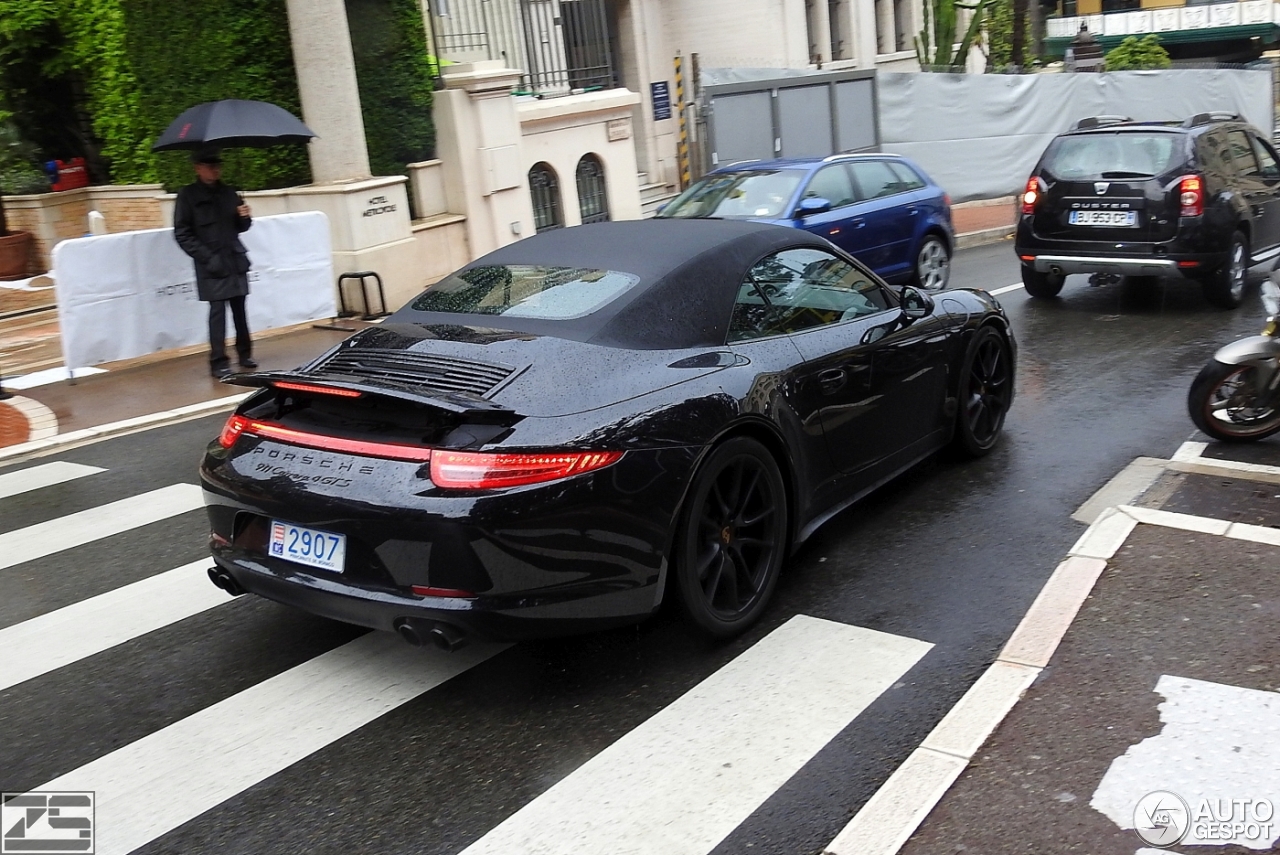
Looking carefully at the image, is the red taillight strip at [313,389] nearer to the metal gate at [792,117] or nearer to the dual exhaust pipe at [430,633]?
the dual exhaust pipe at [430,633]

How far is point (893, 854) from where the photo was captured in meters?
3.45

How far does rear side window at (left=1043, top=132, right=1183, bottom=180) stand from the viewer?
467 inches

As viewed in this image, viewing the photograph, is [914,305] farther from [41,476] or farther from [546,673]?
[41,476]

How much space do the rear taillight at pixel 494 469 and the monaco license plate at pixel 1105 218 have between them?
9.16 meters

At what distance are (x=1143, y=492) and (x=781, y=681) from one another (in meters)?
2.79

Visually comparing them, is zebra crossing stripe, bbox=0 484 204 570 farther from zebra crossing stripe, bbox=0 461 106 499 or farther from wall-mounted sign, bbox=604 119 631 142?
wall-mounted sign, bbox=604 119 631 142

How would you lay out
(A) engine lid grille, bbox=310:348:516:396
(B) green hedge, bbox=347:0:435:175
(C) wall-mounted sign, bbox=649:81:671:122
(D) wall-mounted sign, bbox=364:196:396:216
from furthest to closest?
1. (C) wall-mounted sign, bbox=649:81:671:122
2. (B) green hedge, bbox=347:0:435:175
3. (D) wall-mounted sign, bbox=364:196:396:216
4. (A) engine lid grille, bbox=310:348:516:396

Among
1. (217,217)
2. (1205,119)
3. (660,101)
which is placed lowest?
(1205,119)

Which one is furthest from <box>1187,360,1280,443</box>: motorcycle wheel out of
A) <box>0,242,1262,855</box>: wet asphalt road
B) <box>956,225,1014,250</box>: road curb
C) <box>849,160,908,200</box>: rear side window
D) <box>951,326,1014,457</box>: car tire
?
<box>956,225,1014,250</box>: road curb

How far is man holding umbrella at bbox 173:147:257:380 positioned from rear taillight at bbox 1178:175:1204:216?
8441 millimetres

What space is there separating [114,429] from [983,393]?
6.21 meters

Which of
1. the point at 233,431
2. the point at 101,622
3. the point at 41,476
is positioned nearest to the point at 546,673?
the point at 233,431

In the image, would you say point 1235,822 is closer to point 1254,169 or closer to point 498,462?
point 498,462

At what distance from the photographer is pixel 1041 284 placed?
42.8 feet
